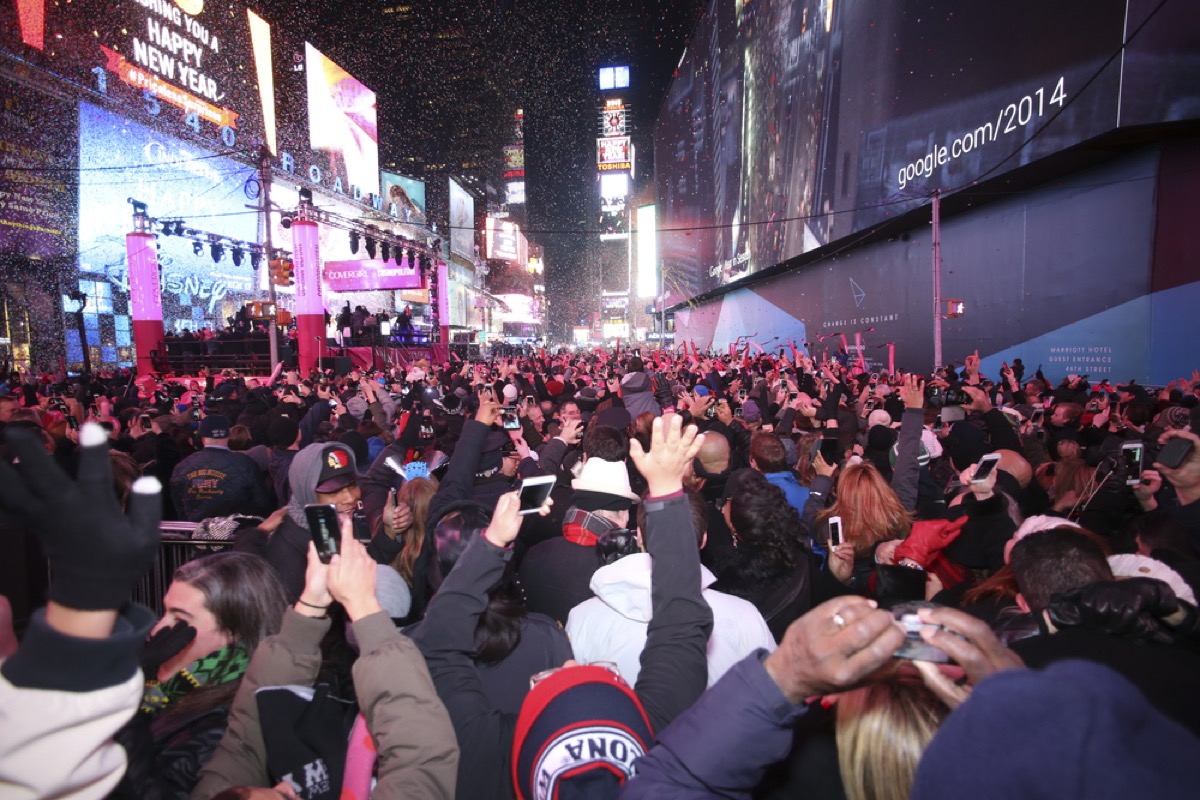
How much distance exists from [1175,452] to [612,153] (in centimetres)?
11255

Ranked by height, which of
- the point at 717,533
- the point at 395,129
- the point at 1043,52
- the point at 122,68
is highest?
the point at 395,129

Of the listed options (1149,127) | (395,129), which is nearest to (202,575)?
(1149,127)

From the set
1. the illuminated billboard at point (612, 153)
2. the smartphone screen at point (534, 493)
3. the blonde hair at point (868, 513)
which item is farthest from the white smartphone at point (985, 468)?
the illuminated billboard at point (612, 153)

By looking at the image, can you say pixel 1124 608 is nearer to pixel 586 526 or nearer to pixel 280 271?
pixel 586 526

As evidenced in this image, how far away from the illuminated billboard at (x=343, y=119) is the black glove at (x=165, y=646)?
43.8 metres

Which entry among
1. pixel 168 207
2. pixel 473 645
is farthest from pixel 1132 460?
pixel 168 207

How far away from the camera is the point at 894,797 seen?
113cm

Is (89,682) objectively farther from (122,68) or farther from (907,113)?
(122,68)

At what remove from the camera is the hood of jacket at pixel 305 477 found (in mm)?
3453

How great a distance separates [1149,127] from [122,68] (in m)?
34.6

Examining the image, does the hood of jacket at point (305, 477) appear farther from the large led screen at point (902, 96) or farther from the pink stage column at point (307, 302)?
the pink stage column at point (307, 302)

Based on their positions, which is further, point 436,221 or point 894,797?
point 436,221

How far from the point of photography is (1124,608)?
1.64 m

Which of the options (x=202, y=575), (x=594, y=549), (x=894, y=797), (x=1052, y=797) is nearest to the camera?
(x=1052, y=797)
